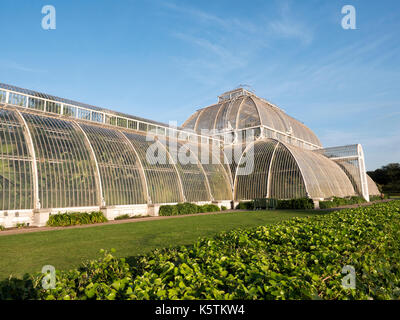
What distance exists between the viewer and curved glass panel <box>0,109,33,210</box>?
58.0ft

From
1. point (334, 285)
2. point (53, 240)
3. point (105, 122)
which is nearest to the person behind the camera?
point (334, 285)

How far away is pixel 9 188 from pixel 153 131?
20.3 m

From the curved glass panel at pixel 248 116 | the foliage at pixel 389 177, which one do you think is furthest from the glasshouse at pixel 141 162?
the foliage at pixel 389 177

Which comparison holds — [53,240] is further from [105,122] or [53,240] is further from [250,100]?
[250,100]

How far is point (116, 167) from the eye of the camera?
82.9ft

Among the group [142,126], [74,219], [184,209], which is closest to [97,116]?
[142,126]

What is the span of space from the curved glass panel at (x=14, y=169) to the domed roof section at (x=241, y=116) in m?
33.0

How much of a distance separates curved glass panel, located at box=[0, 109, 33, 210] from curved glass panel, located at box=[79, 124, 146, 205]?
587 centimetres

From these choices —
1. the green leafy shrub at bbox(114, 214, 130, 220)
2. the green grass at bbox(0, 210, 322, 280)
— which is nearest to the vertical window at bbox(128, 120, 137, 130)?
the green leafy shrub at bbox(114, 214, 130, 220)

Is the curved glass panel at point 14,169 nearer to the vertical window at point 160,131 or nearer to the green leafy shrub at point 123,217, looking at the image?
the green leafy shrub at point 123,217

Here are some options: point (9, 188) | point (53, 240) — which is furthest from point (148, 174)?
point (53, 240)

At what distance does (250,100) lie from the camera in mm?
50938

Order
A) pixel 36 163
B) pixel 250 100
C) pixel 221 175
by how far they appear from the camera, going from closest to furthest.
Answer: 1. pixel 36 163
2. pixel 221 175
3. pixel 250 100

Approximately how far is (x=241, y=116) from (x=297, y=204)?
22837 millimetres
